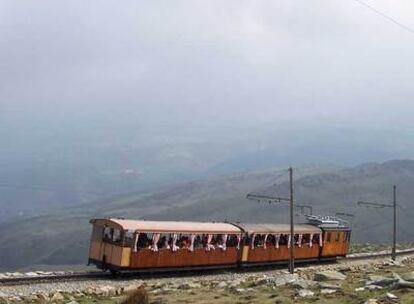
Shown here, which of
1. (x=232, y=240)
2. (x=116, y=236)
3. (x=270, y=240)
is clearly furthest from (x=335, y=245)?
(x=116, y=236)

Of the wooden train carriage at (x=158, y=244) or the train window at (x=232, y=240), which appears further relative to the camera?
the train window at (x=232, y=240)

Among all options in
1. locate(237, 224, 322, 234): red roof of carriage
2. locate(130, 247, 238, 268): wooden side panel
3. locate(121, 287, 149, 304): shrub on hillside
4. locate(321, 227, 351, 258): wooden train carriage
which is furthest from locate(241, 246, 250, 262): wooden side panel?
locate(121, 287, 149, 304): shrub on hillside

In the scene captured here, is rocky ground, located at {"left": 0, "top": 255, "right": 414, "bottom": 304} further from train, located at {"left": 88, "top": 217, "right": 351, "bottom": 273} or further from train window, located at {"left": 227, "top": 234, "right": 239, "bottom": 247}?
train window, located at {"left": 227, "top": 234, "right": 239, "bottom": 247}

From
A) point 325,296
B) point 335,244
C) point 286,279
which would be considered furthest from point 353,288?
point 335,244

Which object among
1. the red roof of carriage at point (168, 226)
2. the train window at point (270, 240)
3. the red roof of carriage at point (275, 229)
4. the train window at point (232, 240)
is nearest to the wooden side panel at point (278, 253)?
the train window at point (270, 240)

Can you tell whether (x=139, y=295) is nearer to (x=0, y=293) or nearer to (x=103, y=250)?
(x=0, y=293)

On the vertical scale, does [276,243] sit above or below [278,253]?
above

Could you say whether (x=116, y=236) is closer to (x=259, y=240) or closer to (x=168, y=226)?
(x=168, y=226)

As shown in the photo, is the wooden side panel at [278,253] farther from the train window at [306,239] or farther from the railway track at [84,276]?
the railway track at [84,276]

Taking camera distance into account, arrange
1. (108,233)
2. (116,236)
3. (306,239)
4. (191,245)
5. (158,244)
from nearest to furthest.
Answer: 1. (116,236)
2. (108,233)
3. (158,244)
4. (191,245)
5. (306,239)
